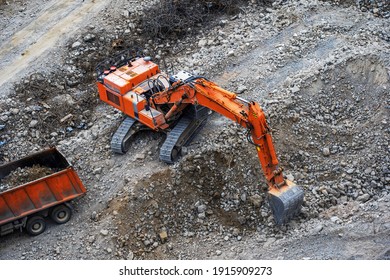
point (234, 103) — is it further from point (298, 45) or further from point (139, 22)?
point (139, 22)

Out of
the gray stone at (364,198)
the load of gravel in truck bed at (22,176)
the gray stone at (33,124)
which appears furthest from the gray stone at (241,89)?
the gray stone at (33,124)

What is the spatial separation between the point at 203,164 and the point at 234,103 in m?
2.47

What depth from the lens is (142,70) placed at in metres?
17.1

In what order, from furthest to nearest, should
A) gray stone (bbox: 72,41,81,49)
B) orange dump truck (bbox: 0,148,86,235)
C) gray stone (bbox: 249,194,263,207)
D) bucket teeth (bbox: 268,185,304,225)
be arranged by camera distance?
gray stone (bbox: 72,41,81,49) < gray stone (bbox: 249,194,263,207) < orange dump truck (bbox: 0,148,86,235) < bucket teeth (bbox: 268,185,304,225)

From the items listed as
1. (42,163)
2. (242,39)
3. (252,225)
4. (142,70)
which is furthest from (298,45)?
(42,163)

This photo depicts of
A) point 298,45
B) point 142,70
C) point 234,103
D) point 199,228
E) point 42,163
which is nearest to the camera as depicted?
point 234,103

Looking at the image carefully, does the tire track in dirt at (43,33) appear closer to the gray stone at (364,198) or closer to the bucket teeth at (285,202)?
the bucket teeth at (285,202)

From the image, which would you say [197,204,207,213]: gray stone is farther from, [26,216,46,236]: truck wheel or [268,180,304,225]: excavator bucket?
[26,216,46,236]: truck wheel

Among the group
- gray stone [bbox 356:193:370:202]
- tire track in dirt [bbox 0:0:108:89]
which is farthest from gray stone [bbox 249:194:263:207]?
tire track in dirt [bbox 0:0:108:89]

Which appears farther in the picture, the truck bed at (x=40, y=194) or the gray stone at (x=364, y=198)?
the gray stone at (x=364, y=198)

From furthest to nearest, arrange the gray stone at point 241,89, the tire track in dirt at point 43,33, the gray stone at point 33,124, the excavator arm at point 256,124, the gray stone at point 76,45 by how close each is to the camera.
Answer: the gray stone at point 76,45, the tire track in dirt at point 43,33, the gray stone at point 33,124, the gray stone at point 241,89, the excavator arm at point 256,124

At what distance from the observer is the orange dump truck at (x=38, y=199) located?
14422 mm

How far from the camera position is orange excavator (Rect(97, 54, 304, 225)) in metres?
13.6
